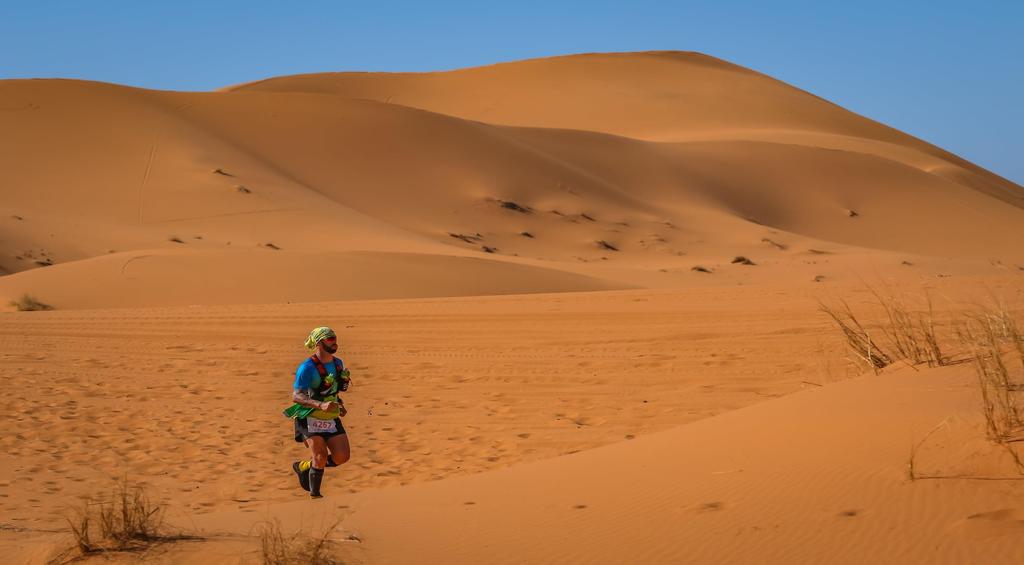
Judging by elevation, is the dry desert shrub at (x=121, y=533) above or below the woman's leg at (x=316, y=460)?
below

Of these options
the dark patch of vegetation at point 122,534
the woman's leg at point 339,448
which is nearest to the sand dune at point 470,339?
the dark patch of vegetation at point 122,534

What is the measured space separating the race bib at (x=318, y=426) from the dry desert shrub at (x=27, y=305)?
1715 cm

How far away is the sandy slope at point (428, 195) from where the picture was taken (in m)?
33.4

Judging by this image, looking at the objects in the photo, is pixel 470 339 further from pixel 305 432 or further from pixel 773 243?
pixel 773 243

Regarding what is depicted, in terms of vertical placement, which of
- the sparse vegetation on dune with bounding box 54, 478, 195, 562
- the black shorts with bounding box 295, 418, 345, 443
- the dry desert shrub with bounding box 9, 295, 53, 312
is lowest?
the sparse vegetation on dune with bounding box 54, 478, 195, 562

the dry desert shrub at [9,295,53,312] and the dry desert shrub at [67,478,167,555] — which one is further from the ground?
the dry desert shrub at [9,295,53,312]

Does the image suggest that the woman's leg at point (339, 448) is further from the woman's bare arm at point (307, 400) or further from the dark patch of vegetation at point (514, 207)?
the dark patch of vegetation at point (514, 207)

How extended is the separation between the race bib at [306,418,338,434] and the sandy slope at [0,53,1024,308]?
694 inches

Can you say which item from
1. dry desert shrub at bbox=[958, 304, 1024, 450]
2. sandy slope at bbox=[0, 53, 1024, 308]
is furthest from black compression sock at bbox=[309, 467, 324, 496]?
sandy slope at bbox=[0, 53, 1024, 308]

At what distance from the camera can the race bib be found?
6.85 metres

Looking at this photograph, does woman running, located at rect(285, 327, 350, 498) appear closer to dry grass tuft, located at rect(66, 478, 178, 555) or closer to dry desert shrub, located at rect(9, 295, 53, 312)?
dry grass tuft, located at rect(66, 478, 178, 555)

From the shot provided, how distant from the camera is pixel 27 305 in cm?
2209

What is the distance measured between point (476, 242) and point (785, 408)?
32.2 meters

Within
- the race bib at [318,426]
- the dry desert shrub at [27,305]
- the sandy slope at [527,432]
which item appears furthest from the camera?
the dry desert shrub at [27,305]
